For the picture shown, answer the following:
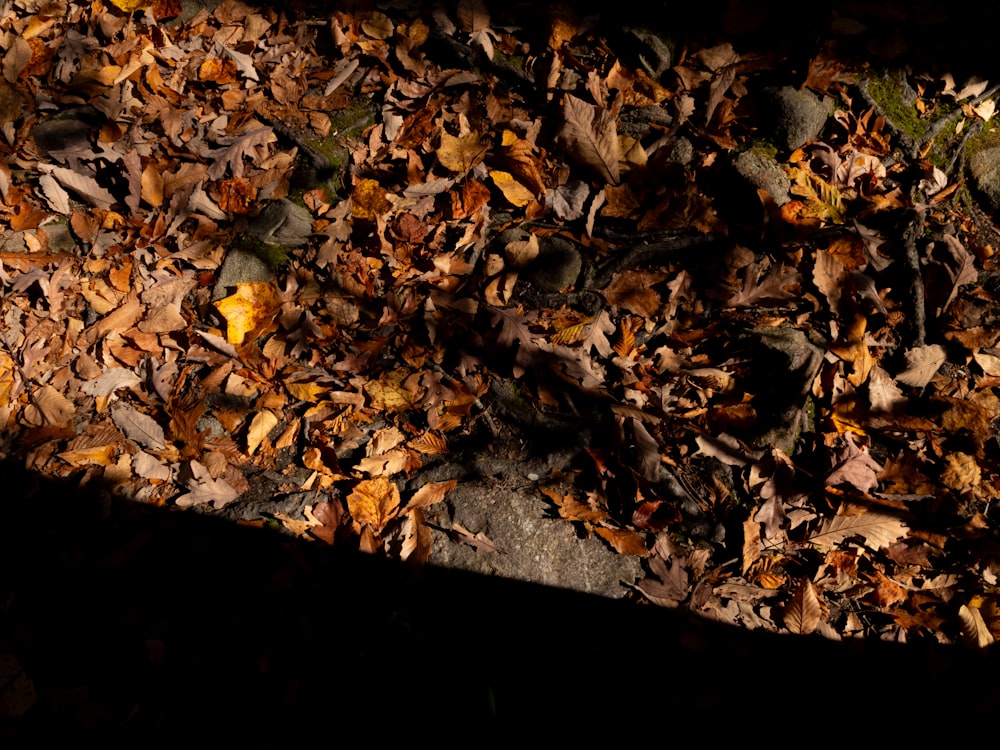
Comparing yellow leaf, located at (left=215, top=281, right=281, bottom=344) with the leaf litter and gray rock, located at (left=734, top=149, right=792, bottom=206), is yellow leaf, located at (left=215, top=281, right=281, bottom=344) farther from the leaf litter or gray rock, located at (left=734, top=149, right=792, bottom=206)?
gray rock, located at (left=734, top=149, right=792, bottom=206)

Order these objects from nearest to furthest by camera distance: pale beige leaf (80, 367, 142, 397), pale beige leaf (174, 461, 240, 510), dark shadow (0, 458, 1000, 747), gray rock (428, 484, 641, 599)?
dark shadow (0, 458, 1000, 747) → gray rock (428, 484, 641, 599) → pale beige leaf (174, 461, 240, 510) → pale beige leaf (80, 367, 142, 397)

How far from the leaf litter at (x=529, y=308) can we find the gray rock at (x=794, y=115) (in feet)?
0.34

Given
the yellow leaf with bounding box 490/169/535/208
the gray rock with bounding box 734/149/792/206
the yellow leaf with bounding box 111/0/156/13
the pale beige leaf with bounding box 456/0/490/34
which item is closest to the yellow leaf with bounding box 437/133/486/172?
the yellow leaf with bounding box 490/169/535/208

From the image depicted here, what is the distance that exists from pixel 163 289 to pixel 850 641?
324 cm

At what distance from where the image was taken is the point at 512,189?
2.88m

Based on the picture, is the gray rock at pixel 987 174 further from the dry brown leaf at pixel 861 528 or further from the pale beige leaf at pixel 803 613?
the pale beige leaf at pixel 803 613

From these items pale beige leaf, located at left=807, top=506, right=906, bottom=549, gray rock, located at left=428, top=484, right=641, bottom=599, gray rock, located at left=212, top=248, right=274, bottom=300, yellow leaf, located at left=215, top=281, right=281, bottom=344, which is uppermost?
gray rock, located at left=212, top=248, right=274, bottom=300

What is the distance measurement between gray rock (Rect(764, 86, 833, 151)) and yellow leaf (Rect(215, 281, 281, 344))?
8.21 feet

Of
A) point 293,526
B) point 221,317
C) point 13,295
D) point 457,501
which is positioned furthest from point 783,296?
point 13,295

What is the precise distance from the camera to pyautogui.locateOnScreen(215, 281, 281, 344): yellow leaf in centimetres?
274

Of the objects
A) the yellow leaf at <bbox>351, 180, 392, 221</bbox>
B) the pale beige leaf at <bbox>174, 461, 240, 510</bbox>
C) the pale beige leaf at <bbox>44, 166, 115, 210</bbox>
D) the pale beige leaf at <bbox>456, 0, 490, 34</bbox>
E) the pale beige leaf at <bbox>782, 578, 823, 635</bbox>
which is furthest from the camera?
the pale beige leaf at <bbox>456, 0, 490, 34</bbox>

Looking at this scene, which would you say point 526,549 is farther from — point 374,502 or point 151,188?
point 151,188

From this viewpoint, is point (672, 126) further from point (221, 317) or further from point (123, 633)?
point (123, 633)

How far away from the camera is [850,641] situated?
2.20 meters
